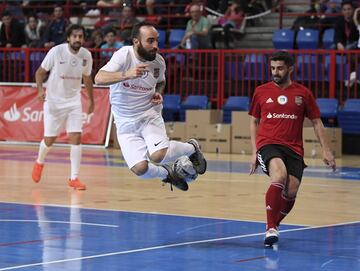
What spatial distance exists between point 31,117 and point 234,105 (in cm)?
523

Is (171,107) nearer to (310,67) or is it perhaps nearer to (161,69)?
(310,67)

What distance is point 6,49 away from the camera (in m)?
27.7

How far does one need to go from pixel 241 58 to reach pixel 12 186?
34.1 feet

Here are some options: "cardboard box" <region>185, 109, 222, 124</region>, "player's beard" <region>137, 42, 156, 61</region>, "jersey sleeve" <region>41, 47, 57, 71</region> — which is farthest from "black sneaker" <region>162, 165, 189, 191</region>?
"cardboard box" <region>185, 109, 222, 124</region>

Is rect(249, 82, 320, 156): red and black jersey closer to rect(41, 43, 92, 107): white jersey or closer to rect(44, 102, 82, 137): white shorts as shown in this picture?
rect(44, 102, 82, 137): white shorts

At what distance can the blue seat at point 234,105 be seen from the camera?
930 inches

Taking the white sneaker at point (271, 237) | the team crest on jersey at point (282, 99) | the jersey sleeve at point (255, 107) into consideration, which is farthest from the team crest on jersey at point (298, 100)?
the white sneaker at point (271, 237)

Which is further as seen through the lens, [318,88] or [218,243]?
[318,88]

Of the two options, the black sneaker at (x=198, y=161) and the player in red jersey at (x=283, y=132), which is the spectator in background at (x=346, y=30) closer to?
the black sneaker at (x=198, y=161)

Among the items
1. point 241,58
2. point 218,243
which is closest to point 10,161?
point 241,58

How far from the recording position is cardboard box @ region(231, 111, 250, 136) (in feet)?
74.7

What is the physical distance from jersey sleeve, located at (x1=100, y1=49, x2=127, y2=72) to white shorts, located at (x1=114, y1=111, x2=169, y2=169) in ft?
2.81

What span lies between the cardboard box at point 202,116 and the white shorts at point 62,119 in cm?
791

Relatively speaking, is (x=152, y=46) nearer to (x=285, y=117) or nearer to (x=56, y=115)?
(x=285, y=117)
